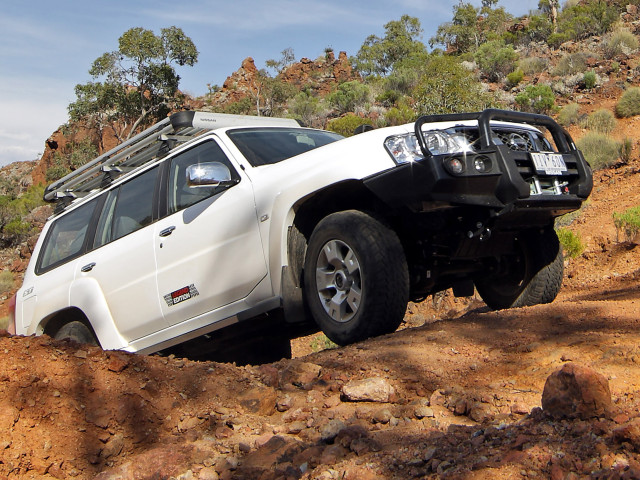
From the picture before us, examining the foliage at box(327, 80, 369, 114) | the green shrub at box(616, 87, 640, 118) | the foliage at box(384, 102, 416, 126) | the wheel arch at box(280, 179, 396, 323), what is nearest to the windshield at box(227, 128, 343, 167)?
the wheel arch at box(280, 179, 396, 323)

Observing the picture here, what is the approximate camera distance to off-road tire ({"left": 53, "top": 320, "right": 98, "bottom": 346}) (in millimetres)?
6066

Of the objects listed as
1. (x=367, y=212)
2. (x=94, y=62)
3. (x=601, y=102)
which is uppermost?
(x=94, y=62)

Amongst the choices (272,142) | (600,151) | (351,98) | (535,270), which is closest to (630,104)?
(600,151)

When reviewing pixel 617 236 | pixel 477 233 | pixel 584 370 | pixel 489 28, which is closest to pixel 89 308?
pixel 477 233

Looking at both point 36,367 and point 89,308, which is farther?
point 89,308

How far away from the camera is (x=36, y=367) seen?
3711mm

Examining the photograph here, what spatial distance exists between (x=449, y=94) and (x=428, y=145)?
17615 millimetres

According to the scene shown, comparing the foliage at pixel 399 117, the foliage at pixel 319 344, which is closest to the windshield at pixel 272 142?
the foliage at pixel 319 344

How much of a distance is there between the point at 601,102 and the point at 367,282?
19500mm

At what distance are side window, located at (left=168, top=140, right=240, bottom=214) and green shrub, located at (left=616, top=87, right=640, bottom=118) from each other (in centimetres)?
1673

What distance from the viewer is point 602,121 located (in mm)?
18531

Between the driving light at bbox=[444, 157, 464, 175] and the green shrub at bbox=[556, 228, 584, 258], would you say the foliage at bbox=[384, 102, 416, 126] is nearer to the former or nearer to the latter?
the green shrub at bbox=[556, 228, 584, 258]

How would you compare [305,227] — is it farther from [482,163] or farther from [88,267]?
[88,267]

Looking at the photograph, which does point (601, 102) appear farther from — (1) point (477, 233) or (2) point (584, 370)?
(2) point (584, 370)
